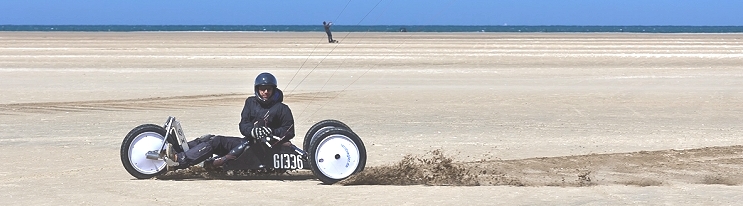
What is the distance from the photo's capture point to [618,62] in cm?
3147

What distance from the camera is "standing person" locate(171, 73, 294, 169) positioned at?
29.2 feet

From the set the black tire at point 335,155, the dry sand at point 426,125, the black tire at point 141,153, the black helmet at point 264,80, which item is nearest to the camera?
the dry sand at point 426,125

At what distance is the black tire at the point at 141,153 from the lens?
9008mm

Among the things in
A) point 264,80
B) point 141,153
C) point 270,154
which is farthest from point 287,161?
point 141,153

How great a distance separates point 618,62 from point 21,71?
15.4m

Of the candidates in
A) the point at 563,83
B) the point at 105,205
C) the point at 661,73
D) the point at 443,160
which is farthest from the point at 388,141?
the point at 661,73

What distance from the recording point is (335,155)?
8.75 m

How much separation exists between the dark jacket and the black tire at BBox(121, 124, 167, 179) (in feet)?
2.28

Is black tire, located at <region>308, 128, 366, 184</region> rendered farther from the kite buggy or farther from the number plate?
the number plate

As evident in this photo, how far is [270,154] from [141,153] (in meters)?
1.01

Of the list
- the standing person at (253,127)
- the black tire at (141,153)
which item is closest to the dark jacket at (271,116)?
the standing person at (253,127)

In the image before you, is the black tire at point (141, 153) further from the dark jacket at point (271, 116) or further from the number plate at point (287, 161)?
the number plate at point (287, 161)

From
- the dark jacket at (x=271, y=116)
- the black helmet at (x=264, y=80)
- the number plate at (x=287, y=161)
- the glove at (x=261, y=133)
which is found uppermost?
the black helmet at (x=264, y=80)

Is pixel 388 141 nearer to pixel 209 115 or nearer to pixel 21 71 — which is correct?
pixel 209 115
